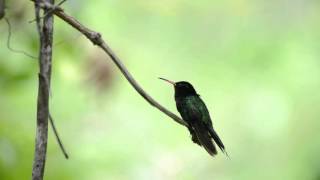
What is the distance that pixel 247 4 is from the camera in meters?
4.11

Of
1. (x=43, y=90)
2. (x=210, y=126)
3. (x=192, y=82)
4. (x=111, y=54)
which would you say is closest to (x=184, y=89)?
(x=210, y=126)

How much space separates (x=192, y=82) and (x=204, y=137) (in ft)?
6.04

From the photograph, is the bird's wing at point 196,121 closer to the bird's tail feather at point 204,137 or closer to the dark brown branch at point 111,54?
the bird's tail feather at point 204,137

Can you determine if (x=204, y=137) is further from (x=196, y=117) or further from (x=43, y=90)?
(x=43, y=90)

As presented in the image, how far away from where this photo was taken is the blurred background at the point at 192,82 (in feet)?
11.3

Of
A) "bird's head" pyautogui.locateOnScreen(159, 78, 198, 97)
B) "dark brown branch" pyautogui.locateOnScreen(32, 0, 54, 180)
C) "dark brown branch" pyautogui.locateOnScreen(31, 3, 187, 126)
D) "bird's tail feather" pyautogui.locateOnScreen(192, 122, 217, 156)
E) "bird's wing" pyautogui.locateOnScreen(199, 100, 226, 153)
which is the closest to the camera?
"dark brown branch" pyautogui.locateOnScreen(32, 0, 54, 180)

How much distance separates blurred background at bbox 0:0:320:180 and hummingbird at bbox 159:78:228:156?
3.37 feet

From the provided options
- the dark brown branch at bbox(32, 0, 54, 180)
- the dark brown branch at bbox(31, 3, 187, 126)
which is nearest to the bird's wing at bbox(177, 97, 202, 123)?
the dark brown branch at bbox(31, 3, 187, 126)

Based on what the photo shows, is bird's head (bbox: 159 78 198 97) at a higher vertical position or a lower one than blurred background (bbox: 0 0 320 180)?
lower

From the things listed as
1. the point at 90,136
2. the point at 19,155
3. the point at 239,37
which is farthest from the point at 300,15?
the point at 19,155

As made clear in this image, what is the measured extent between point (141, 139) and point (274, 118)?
0.83 metres

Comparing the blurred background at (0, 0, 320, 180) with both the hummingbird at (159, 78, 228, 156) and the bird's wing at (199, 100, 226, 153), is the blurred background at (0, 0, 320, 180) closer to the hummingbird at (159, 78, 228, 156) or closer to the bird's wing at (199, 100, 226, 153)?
the hummingbird at (159, 78, 228, 156)

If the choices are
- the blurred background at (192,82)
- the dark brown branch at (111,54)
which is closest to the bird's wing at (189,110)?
the dark brown branch at (111,54)

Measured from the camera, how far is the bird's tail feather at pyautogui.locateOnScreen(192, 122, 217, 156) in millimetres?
1832
